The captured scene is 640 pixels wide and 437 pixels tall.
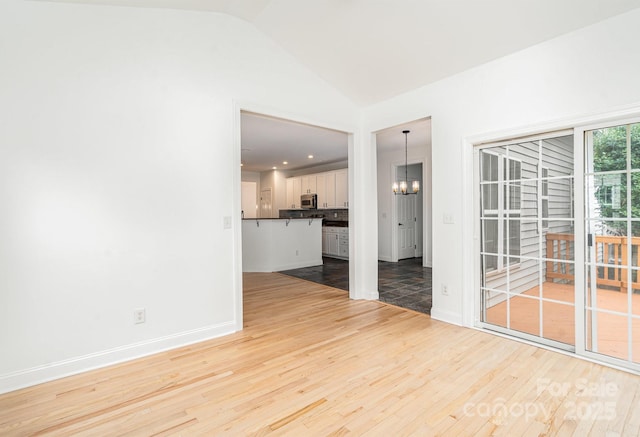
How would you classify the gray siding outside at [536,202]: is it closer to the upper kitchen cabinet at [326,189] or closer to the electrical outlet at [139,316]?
the electrical outlet at [139,316]

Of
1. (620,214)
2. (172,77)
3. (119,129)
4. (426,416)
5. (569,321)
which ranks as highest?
(172,77)

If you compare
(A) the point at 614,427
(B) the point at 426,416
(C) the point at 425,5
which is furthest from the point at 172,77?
(A) the point at 614,427

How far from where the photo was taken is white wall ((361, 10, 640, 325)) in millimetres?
2373

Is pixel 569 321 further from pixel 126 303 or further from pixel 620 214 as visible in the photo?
pixel 126 303

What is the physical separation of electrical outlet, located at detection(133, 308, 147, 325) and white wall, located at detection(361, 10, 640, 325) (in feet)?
9.46

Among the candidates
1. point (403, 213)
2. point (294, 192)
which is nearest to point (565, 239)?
point (403, 213)

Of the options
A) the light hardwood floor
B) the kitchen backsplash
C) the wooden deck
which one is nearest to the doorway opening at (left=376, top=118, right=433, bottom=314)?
the kitchen backsplash

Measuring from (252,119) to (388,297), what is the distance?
10.7 feet

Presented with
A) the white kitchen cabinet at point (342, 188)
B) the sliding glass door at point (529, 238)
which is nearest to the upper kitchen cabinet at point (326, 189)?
the white kitchen cabinet at point (342, 188)

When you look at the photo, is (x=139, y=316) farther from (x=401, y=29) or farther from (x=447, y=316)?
(x=401, y=29)

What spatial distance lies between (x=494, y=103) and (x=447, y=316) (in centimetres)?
218

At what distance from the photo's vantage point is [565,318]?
277cm

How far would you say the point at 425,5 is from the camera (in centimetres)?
264

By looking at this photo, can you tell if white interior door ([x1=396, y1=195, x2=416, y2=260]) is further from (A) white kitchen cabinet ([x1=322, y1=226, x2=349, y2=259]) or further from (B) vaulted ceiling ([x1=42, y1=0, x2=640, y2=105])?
(B) vaulted ceiling ([x1=42, y1=0, x2=640, y2=105])
